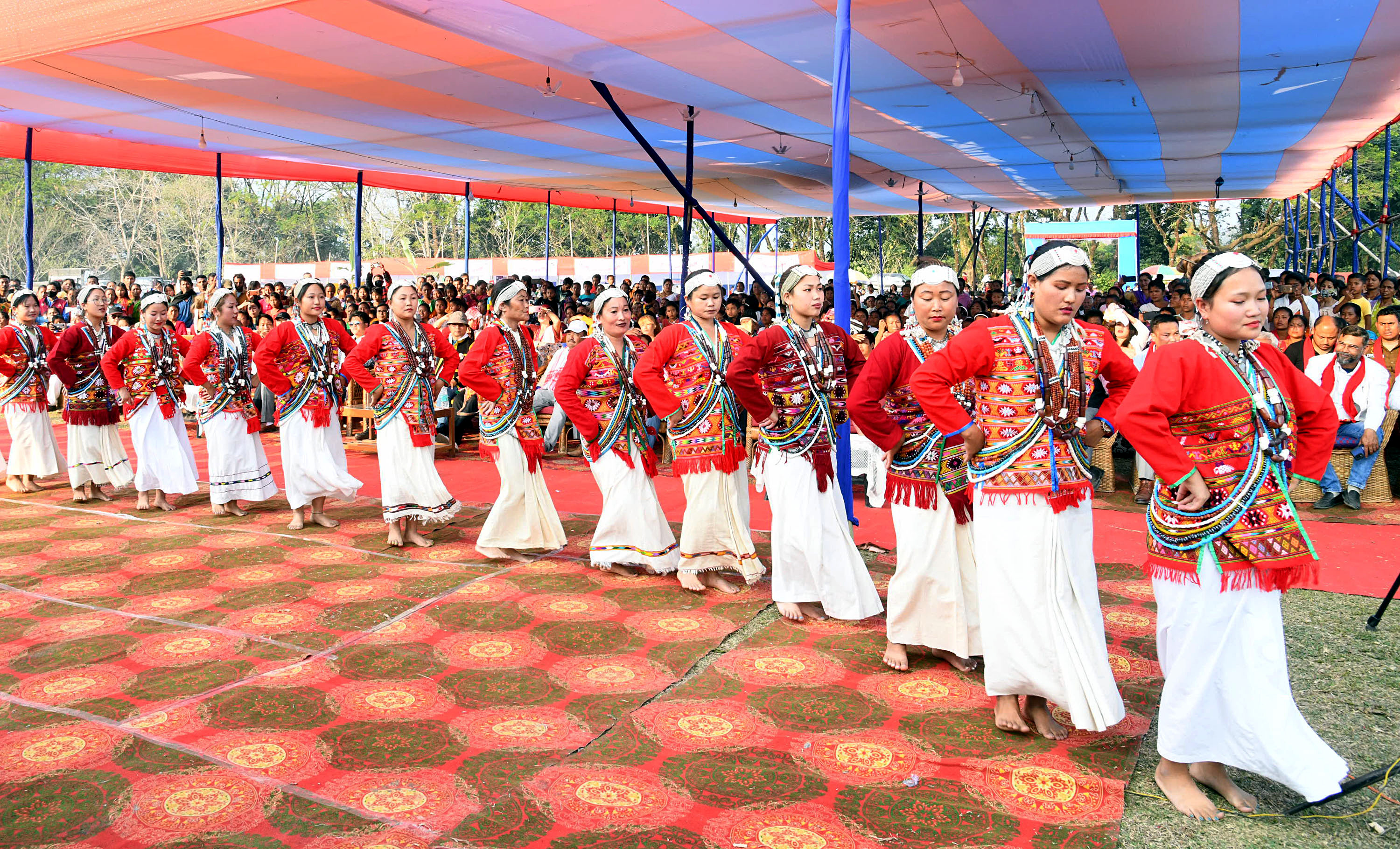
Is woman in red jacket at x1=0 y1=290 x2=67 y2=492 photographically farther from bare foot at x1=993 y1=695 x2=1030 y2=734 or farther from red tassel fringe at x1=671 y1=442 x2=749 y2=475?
bare foot at x1=993 y1=695 x2=1030 y2=734

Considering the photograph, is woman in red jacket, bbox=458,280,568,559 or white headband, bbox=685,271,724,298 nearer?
white headband, bbox=685,271,724,298

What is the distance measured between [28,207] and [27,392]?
3344 millimetres

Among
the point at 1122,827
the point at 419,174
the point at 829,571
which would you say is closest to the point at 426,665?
the point at 829,571

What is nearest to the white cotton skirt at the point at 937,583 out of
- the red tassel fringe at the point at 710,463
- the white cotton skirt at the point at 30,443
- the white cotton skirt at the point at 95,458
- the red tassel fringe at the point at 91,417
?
the red tassel fringe at the point at 710,463

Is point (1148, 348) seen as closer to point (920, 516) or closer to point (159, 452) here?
point (920, 516)

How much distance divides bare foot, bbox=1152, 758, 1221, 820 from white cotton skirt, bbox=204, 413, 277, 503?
6.23 m

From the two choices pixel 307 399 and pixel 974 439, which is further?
pixel 307 399

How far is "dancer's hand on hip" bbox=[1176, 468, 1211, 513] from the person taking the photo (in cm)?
275

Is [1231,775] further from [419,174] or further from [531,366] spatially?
[419,174]

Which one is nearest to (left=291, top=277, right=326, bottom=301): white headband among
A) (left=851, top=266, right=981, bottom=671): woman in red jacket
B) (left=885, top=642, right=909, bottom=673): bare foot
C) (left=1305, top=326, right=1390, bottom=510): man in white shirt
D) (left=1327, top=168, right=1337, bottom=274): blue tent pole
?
(left=851, top=266, right=981, bottom=671): woman in red jacket

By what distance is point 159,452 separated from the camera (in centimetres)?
739

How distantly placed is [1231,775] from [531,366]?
423cm

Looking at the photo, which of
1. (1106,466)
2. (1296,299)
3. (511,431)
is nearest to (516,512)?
(511,431)

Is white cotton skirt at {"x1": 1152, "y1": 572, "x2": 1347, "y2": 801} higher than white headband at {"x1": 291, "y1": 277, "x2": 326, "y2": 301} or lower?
lower
